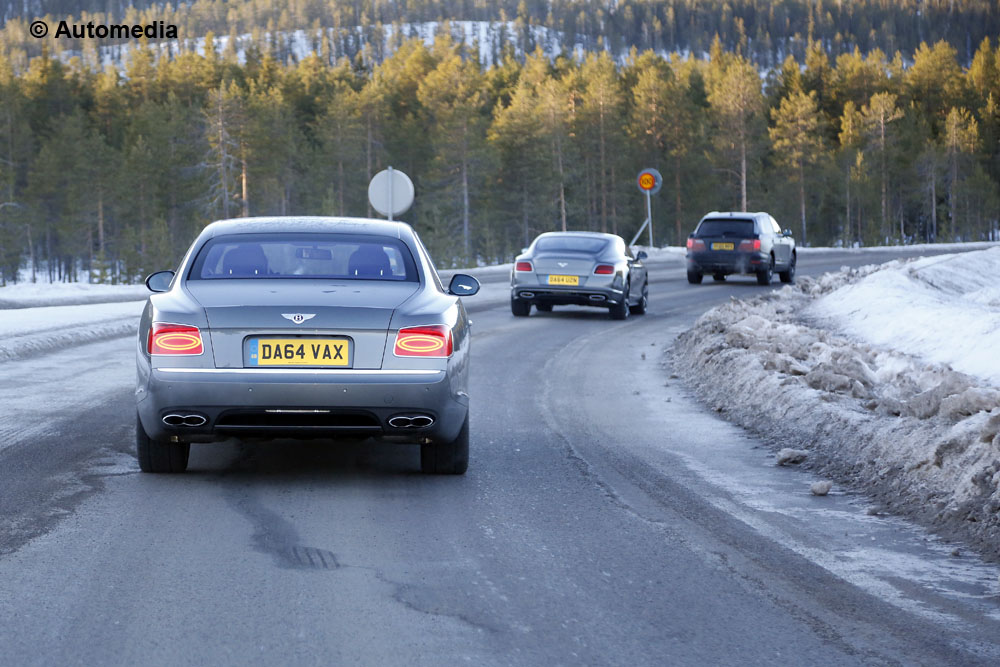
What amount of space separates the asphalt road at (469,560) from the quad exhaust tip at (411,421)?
15.2 inches

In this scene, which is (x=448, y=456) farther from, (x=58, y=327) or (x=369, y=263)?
(x=58, y=327)

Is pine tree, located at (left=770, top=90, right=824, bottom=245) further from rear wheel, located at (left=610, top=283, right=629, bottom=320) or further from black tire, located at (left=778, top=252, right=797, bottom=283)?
rear wheel, located at (left=610, top=283, right=629, bottom=320)

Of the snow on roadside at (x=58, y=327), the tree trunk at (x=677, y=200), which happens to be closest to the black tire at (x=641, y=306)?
the snow on roadside at (x=58, y=327)

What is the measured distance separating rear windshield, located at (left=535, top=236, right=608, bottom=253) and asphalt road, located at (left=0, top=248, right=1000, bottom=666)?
37.9 ft

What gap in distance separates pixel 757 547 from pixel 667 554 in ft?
1.46

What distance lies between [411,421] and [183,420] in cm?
125

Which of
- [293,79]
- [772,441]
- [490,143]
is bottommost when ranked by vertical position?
[772,441]

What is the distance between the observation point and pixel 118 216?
9006 cm

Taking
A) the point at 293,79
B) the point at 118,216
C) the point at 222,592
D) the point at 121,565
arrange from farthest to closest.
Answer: the point at 293,79
the point at 118,216
the point at 121,565
the point at 222,592

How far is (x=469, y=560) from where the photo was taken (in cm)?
515

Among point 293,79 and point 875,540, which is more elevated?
point 293,79

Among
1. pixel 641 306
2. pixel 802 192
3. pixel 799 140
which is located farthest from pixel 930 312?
pixel 802 192

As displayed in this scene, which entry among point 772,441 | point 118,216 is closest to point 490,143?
point 118,216

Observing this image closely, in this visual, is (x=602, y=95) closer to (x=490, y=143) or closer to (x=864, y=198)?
(x=490, y=143)
